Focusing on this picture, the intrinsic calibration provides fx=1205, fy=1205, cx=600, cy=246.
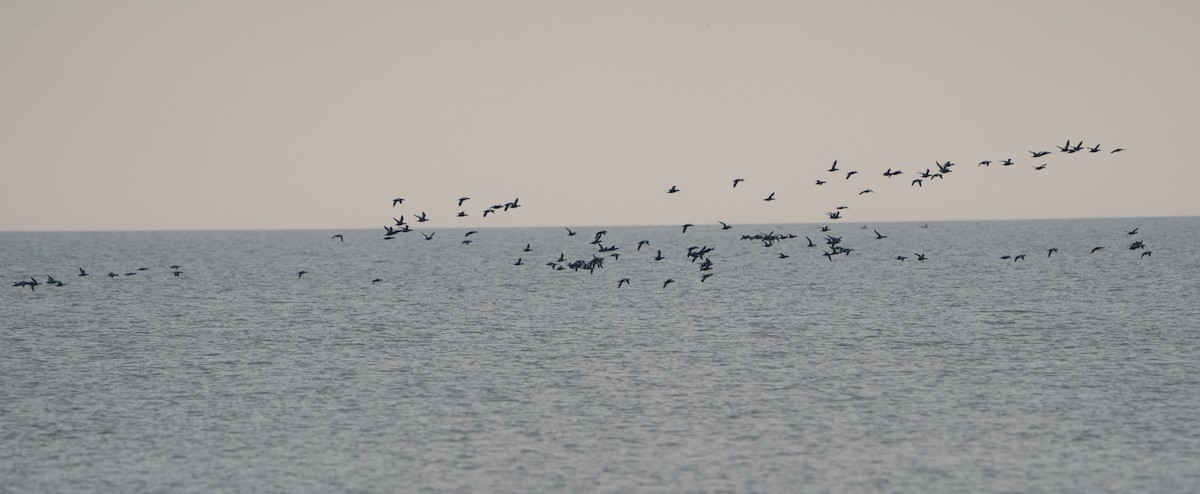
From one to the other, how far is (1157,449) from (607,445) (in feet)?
55.8

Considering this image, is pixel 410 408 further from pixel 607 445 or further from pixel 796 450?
pixel 796 450

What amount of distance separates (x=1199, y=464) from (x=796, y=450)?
11694 mm

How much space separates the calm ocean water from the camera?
35219 millimetres

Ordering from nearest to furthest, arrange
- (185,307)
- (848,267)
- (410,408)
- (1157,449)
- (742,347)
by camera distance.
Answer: (1157,449) < (410,408) < (742,347) < (185,307) < (848,267)

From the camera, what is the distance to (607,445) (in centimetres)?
3853

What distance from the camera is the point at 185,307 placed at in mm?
95312

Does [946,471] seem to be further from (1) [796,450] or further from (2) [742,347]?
(2) [742,347]

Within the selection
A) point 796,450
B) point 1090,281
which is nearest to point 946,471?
point 796,450

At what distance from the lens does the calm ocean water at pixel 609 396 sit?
116ft

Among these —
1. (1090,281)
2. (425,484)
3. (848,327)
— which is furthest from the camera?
(1090,281)

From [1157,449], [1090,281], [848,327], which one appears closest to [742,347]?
[848,327]

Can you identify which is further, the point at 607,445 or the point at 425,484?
the point at 607,445

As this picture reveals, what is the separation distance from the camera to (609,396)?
156 ft

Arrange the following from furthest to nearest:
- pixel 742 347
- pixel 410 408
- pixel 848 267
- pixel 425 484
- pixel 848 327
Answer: pixel 848 267
pixel 848 327
pixel 742 347
pixel 410 408
pixel 425 484
